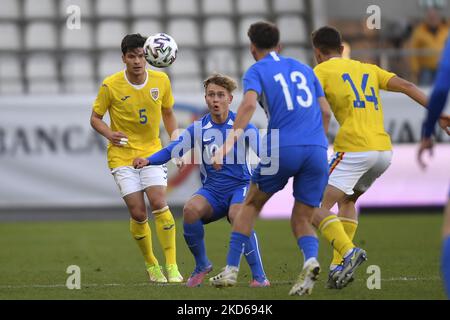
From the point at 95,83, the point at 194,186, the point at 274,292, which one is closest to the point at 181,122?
the point at 194,186

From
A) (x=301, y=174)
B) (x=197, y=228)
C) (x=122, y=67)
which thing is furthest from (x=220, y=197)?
(x=122, y=67)

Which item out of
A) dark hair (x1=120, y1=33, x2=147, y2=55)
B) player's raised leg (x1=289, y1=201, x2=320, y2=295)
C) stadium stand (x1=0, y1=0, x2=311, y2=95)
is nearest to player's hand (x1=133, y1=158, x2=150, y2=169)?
dark hair (x1=120, y1=33, x2=147, y2=55)

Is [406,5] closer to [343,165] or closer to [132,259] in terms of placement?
[132,259]

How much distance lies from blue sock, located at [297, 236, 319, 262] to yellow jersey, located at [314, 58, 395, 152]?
4.44 feet

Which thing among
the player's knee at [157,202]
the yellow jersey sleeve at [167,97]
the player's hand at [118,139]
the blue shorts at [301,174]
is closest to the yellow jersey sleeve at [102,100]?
the player's hand at [118,139]

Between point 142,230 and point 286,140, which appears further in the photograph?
point 142,230

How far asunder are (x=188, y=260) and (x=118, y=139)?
2573mm

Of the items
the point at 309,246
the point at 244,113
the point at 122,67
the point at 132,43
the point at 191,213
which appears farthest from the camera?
the point at 122,67

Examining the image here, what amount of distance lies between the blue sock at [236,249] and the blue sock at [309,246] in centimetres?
45

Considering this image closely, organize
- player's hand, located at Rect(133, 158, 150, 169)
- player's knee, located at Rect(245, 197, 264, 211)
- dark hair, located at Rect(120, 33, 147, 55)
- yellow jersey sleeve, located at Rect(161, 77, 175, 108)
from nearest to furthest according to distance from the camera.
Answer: player's knee, located at Rect(245, 197, 264, 211) → player's hand, located at Rect(133, 158, 150, 169) → dark hair, located at Rect(120, 33, 147, 55) → yellow jersey sleeve, located at Rect(161, 77, 175, 108)

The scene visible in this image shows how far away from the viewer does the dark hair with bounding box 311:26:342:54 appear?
8.45m

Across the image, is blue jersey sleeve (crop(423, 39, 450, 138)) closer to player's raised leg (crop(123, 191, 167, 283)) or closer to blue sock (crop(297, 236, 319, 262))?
blue sock (crop(297, 236, 319, 262))

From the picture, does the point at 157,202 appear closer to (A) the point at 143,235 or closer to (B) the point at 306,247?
(A) the point at 143,235

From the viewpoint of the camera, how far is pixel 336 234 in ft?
25.9
